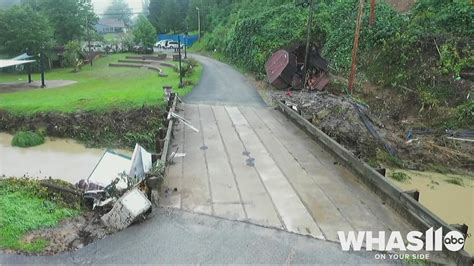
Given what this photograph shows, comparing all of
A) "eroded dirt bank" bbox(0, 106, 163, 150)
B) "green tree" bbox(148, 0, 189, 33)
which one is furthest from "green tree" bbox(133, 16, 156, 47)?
"eroded dirt bank" bbox(0, 106, 163, 150)

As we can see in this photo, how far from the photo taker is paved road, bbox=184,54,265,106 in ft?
51.7

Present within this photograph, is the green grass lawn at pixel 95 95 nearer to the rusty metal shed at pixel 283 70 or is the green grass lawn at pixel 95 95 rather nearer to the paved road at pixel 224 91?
the paved road at pixel 224 91

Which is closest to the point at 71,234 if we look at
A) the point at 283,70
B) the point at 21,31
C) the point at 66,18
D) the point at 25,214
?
the point at 25,214

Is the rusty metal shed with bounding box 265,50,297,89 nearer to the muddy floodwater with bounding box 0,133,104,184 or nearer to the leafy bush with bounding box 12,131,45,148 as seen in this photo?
the muddy floodwater with bounding box 0,133,104,184

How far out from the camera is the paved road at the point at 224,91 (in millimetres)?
15766

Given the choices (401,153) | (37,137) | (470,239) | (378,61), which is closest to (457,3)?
(378,61)

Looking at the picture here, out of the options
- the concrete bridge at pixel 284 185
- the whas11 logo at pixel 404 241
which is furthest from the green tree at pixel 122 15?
the whas11 logo at pixel 404 241

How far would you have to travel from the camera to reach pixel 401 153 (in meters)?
12.0

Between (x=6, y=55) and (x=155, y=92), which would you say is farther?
(x=6, y=55)

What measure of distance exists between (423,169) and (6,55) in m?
33.9

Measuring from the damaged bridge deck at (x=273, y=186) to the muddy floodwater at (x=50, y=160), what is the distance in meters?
4.73

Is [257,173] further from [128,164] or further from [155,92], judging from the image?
[155,92]

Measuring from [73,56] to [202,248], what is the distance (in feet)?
109

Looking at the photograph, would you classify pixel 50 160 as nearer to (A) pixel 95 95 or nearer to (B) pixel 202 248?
(A) pixel 95 95
